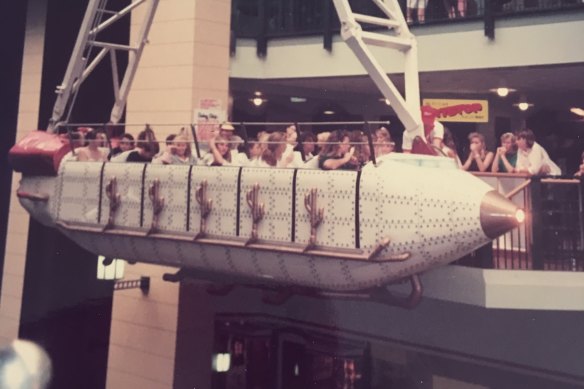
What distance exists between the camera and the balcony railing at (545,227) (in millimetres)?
6203

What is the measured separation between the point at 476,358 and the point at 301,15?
820 centimetres

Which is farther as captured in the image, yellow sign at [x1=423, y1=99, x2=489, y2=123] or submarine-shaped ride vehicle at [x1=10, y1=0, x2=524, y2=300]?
yellow sign at [x1=423, y1=99, x2=489, y2=123]

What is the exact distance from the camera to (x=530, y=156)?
7.05 meters

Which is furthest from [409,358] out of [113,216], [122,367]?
[122,367]

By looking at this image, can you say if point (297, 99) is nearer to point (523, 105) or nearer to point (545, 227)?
point (523, 105)

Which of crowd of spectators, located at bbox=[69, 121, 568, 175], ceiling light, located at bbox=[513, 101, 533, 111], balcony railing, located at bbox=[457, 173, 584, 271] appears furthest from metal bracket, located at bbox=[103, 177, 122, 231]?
ceiling light, located at bbox=[513, 101, 533, 111]

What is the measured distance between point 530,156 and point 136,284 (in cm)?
791

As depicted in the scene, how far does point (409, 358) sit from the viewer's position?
923 centimetres

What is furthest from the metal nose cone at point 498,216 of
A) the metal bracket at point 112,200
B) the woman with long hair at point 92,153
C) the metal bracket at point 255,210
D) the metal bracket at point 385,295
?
the woman with long hair at point 92,153

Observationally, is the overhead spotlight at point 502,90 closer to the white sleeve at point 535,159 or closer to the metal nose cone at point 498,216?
the white sleeve at point 535,159

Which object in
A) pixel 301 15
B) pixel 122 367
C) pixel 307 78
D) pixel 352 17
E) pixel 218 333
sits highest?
pixel 301 15

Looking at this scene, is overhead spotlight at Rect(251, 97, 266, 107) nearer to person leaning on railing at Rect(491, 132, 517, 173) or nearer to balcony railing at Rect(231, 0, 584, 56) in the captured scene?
balcony railing at Rect(231, 0, 584, 56)

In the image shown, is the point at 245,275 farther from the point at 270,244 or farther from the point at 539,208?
the point at 539,208

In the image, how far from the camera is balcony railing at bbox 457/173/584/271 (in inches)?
244
